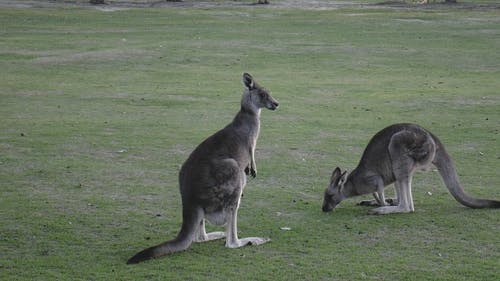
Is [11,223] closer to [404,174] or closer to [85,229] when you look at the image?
[85,229]

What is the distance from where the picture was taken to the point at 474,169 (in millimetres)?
10938

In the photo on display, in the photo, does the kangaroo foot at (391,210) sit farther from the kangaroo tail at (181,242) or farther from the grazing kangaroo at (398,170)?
the kangaroo tail at (181,242)

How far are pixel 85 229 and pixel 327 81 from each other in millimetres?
12369

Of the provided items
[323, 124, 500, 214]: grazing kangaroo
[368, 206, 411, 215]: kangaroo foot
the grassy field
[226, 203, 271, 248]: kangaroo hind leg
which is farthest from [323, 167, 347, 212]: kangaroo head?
[226, 203, 271, 248]: kangaroo hind leg

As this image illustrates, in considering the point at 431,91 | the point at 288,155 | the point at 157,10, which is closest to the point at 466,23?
the point at 157,10

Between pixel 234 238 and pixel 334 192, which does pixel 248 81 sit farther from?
pixel 234 238

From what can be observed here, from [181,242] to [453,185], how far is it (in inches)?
125

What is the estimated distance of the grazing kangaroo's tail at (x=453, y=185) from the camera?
8711mm

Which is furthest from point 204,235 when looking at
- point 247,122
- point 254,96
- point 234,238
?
point 254,96

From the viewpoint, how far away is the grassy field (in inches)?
→ 286

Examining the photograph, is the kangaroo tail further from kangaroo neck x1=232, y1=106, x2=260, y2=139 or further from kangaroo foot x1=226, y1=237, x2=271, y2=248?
kangaroo neck x1=232, y1=106, x2=260, y2=139

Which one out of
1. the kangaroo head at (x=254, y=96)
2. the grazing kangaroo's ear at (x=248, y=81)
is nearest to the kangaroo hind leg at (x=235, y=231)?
the kangaroo head at (x=254, y=96)

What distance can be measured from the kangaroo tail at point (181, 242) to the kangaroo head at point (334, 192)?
6.74 ft

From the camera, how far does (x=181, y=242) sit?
7172 millimetres
